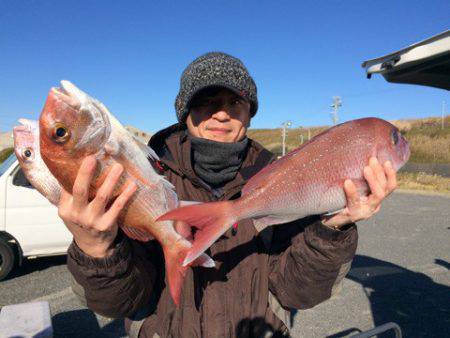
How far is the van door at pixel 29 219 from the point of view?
20.3 feet

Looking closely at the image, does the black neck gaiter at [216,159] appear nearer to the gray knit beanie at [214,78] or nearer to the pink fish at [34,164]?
the gray knit beanie at [214,78]

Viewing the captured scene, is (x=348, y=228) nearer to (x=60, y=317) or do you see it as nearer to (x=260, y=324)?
(x=260, y=324)

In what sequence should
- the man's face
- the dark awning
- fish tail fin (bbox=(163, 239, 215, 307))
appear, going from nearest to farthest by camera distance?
fish tail fin (bbox=(163, 239, 215, 307))
the man's face
the dark awning

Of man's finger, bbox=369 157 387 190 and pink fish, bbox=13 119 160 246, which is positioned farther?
man's finger, bbox=369 157 387 190

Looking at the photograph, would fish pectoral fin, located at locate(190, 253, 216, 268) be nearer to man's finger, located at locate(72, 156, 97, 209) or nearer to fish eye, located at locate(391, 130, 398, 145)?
man's finger, located at locate(72, 156, 97, 209)

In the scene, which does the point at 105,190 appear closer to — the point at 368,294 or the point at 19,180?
the point at 368,294

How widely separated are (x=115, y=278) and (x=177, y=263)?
320mm

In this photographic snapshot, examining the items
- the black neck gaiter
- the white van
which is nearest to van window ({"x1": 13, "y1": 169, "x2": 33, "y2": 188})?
the white van

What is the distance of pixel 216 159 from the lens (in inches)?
86.8

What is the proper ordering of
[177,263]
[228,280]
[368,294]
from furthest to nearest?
[368,294]
[228,280]
[177,263]

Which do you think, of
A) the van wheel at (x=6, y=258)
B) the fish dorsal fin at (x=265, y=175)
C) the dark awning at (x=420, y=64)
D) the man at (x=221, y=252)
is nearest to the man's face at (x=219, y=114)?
the man at (x=221, y=252)

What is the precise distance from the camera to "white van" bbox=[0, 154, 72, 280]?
6.16 metres

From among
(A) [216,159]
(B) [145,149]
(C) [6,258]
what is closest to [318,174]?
(A) [216,159]

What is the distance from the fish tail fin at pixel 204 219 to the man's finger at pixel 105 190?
243mm
